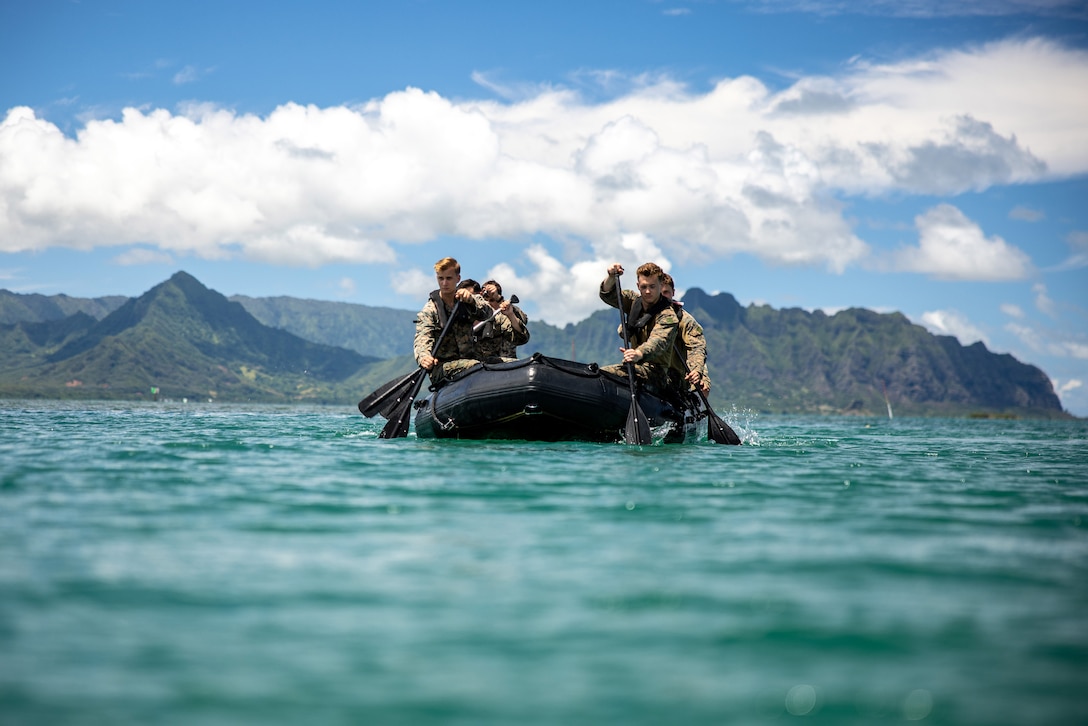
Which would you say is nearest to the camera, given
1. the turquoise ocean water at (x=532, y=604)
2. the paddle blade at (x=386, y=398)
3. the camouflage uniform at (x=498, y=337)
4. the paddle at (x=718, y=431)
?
the turquoise ocean water at (x=532, y=604)

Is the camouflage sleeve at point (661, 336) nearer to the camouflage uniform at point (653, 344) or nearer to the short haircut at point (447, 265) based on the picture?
the camouflage uniform at point (653, 344)

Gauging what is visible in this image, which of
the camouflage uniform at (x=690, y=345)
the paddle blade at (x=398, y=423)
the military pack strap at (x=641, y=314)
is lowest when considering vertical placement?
the paddle blade at (x=398, y=423)

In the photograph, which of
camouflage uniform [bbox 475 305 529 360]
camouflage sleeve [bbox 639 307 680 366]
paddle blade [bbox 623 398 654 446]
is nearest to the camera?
paddle blade [bbox 623 398 654 446]

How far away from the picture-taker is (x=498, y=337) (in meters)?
18.2

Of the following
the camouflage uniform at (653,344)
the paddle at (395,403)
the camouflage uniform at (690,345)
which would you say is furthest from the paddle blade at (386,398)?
the camouflage uniform at (690,345)

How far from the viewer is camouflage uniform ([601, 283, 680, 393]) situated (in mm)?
16031

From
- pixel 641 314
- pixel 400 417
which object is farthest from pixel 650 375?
pixel 400 417

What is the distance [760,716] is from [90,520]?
583 centimetres

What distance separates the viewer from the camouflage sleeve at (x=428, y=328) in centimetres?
1689

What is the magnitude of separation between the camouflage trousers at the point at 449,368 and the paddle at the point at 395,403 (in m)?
0.27

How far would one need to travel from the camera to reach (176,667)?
13.3ft

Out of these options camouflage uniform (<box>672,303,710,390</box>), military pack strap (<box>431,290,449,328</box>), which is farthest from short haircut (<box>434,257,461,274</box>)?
camouflage uniform (<box>672,303,710,390</box>)

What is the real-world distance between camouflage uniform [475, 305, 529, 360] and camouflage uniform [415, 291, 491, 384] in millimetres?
203

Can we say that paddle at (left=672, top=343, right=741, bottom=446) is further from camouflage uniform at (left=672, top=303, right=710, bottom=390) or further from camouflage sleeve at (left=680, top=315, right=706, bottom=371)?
camouflage sleeve at (left=680, top=315, right=706, bottom=371)
